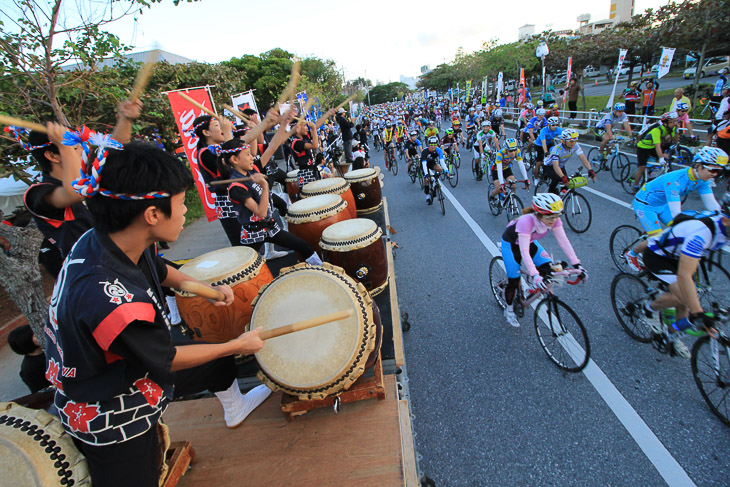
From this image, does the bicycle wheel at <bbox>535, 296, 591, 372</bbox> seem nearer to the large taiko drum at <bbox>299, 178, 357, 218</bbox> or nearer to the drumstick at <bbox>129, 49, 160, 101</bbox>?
the large taiko drum at <bbox>299, 178, 357, 218</bbox>

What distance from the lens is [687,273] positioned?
2.51 m

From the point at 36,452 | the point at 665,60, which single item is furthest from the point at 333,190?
the point at 665,60

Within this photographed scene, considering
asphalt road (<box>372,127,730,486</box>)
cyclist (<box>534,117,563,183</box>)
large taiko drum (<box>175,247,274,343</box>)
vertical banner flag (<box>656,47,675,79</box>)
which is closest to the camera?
asphalt road (<box>372,127,730,486</box>)

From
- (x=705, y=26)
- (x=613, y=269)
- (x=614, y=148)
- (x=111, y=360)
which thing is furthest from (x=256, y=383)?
(x=705, y=26)

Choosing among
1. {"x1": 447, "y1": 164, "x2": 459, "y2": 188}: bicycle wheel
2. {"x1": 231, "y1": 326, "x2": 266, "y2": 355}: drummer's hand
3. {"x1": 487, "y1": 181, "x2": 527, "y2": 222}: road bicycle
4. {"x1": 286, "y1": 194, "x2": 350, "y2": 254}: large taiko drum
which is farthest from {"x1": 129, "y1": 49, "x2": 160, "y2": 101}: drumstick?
{"x1": 447, "y1": 164, "x2": 459, "y2": 188}: bicycle wheel

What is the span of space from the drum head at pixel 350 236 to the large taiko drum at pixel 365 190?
205cm

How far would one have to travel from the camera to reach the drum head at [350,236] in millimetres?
3016

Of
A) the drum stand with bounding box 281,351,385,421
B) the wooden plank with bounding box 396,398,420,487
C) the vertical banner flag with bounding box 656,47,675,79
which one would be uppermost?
the vertical banner flag with bounding box 656,47,675,79

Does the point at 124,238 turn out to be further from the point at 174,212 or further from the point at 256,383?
the point at 256,383

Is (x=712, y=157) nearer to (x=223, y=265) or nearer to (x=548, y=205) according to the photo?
(x=548, y=205)

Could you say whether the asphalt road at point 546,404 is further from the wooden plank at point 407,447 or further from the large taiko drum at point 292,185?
the large taiko drum at point 292,185

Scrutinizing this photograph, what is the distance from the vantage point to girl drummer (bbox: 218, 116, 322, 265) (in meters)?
2.95

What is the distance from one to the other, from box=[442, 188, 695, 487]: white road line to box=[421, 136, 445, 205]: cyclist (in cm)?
553

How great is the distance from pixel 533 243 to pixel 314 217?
2293 millimetres
